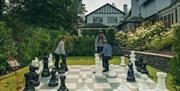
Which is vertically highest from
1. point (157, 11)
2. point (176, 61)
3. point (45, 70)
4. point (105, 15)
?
point (105, 15)

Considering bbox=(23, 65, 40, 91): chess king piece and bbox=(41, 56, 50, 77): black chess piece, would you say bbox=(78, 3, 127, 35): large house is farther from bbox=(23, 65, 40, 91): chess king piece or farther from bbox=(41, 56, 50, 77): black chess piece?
bbox=(23, 65, 40, 91): chess king piece

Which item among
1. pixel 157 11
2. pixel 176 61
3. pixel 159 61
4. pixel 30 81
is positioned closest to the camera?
pixel 176 61

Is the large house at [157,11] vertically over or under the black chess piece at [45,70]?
over

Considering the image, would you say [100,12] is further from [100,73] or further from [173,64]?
[173,64]

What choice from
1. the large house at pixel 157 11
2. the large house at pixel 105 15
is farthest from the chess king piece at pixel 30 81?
the large house at pixel 105 15

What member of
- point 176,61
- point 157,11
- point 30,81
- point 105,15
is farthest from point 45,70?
point 105,15

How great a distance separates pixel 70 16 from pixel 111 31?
1574cm

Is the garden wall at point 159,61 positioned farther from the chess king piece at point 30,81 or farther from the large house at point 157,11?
the large house at point 157,11

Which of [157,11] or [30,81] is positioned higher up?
[157,11]

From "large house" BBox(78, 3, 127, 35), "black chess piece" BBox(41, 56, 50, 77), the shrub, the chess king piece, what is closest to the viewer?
the shrub

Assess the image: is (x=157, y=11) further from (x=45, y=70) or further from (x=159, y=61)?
(x=45, y=70)

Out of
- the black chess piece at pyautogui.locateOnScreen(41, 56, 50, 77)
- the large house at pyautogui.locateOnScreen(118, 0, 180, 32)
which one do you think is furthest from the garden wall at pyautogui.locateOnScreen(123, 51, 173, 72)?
the large house at pyautogui.locateOnScreen(118, 0, 180, 32)

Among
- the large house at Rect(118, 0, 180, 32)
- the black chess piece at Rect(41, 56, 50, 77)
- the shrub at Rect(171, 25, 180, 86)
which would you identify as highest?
the large house at Rect(118, 0, 180, 32)

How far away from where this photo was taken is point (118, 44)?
26.1 m
